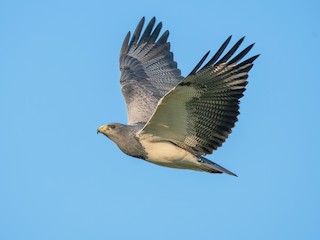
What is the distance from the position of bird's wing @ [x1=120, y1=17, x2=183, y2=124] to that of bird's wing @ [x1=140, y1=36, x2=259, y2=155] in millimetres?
1860

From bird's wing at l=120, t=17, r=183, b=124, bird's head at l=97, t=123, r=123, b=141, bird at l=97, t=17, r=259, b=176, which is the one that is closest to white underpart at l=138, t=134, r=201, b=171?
bird at l=97, t=17, r=259, b=176

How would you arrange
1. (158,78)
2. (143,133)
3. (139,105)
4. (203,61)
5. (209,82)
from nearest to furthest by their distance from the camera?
(203,61)
(209,82)
(143,133)
(139,105)
(158,78)

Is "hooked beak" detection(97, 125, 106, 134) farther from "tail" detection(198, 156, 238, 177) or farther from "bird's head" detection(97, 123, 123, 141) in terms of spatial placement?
"tail" detection(198, 156, 238, 177)

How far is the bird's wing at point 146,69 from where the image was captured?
1082 centimetres

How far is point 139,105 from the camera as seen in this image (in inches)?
416

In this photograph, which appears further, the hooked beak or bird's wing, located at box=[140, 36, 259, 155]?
the hooked beak

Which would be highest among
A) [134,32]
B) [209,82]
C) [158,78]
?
[134,32]

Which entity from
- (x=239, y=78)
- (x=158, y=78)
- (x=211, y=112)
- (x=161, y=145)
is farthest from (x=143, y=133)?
(x=158, y=78)

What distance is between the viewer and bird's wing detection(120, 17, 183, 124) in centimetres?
1082

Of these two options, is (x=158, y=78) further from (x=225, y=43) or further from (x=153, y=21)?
(x=225, y=43)

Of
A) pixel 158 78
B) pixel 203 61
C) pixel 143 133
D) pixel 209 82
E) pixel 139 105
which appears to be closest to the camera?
pixel 203 61

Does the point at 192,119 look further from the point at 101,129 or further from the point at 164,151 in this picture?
the point at 101,129

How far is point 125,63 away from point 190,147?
3.47 m

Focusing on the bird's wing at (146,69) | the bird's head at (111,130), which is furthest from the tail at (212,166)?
the bird's wing at (146,69)
